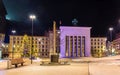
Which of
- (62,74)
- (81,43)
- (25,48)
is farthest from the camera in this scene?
(81,43)

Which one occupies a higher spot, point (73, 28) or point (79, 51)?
point (73, 28)

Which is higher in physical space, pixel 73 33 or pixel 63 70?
pixel 73 33

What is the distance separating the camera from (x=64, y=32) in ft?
293

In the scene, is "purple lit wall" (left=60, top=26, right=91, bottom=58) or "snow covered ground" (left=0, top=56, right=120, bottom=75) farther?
"purple lit wall" (left=60, top=26, right=91, bottom=58)

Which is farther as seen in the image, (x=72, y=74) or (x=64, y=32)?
(x=64, y=32)

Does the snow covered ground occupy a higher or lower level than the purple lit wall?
lower

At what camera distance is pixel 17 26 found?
447 ft

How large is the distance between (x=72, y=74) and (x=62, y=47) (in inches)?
2808

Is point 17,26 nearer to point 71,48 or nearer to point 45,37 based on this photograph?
point 45,37

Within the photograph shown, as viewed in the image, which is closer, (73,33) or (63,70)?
(63,70)

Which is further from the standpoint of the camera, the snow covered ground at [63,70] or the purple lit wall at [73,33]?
the purple lit wall at [73,33]

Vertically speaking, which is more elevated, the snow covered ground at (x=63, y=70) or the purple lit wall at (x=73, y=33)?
the purple lit wall at (x=73, y=33)

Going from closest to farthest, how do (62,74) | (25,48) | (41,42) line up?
(62,74) → (25,48) → (41,42)

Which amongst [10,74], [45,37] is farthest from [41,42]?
[10,74]
